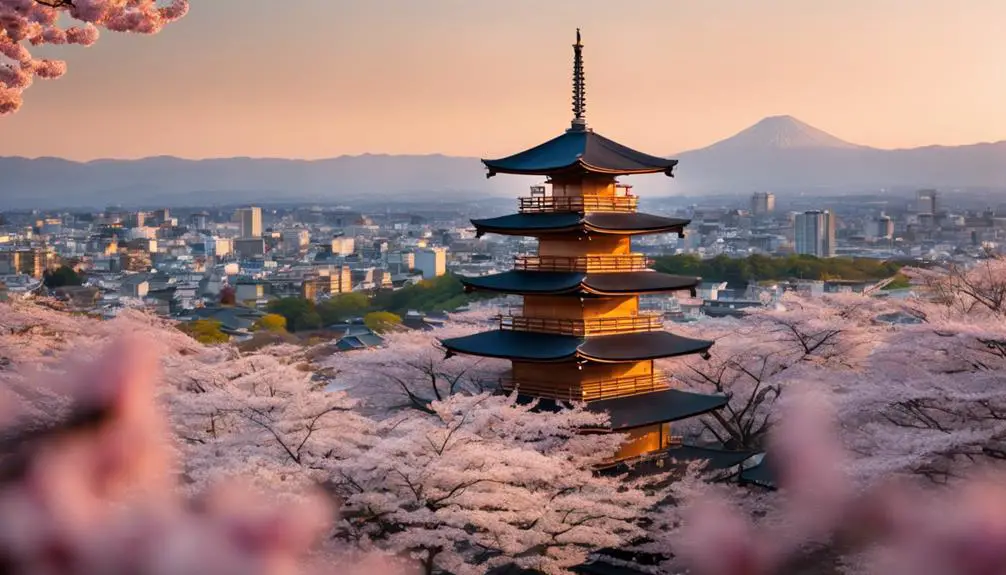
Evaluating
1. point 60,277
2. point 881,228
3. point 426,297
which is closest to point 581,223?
point 426,297

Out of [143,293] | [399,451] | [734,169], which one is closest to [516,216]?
[399,451]

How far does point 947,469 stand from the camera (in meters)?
9.85

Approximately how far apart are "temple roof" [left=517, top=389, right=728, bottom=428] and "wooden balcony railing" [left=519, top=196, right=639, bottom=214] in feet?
9.22

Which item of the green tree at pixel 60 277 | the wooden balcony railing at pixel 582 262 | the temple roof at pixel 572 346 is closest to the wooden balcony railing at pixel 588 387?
the temple roof at pixel 572 346

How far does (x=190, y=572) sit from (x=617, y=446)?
1209 centimetres

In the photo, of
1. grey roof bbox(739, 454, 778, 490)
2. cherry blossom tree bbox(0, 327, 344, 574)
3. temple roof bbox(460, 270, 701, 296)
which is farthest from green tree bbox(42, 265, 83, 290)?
cherry blossom tree bbox(0, 327, 344, 574)

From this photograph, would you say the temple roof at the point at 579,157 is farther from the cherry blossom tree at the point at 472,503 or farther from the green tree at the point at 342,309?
the green tree at the point at 342,309

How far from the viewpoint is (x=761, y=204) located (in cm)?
17388

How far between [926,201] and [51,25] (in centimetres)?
17155

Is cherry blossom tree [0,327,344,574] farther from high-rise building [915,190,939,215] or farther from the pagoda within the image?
high-rise building [915,190,939,215]

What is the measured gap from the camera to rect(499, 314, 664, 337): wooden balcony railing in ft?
50.3

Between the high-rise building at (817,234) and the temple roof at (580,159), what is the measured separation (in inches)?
4261

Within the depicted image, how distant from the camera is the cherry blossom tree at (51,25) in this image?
5.34m

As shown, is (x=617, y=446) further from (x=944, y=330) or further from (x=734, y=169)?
(x=734, y=169)
